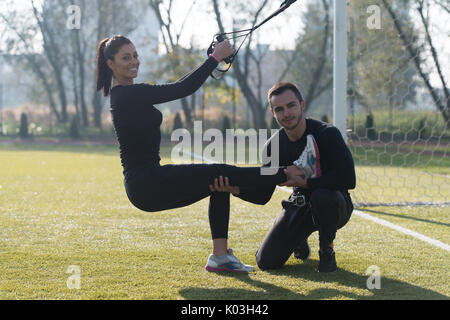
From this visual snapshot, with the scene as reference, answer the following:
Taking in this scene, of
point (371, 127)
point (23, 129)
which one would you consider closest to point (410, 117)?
point (371, 127)

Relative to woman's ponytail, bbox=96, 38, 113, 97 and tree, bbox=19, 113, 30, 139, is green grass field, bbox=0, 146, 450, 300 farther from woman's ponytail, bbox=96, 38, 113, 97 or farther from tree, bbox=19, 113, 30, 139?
tree, bbox=19, 113, 30, 139

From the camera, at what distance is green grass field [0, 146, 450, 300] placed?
3.27 m

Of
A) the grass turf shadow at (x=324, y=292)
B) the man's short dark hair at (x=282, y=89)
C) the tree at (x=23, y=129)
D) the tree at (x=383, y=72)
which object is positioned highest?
the tree at (x=383, y=72)

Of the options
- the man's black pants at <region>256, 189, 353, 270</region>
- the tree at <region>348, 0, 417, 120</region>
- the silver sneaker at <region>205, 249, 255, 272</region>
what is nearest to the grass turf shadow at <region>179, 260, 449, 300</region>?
the silver sneaker at <region>205, 249, 255, 272</region>

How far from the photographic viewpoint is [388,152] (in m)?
14.1

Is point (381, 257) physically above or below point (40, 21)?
below

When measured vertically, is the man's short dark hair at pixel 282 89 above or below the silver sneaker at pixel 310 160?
above

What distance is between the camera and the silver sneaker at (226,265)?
3723 millimetres

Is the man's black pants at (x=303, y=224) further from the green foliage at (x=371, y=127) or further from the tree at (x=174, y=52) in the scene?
the tree at (x=174, y=52)

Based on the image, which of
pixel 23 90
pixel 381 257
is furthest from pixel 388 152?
pixel 23 90

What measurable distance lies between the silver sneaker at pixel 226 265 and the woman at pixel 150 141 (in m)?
0.44

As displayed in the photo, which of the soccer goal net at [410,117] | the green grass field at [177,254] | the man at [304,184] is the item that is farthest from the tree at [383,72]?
the man at [304,184]

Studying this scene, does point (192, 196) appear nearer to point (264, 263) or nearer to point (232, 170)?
point (232, 170)
